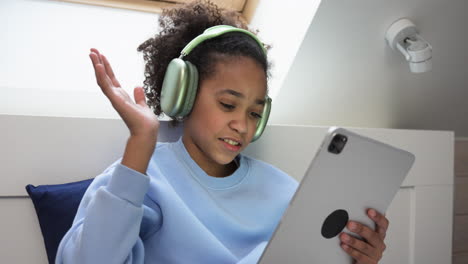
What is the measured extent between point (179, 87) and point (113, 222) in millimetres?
292

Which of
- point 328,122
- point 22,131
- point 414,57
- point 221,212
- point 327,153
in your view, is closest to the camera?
point 327,153

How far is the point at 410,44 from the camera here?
146 centimetres

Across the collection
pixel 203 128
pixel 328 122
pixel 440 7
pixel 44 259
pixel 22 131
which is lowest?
pixel 44 259

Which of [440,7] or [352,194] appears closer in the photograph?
[352,194]

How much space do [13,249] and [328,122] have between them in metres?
1.19

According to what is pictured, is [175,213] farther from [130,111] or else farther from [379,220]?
[379,220]

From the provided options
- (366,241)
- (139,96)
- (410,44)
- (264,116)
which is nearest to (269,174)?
(264,116)

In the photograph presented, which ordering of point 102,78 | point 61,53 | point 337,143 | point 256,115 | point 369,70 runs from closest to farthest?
1. point 337,143
2. point 102,78
3. point 256,115
4. point 61,53
5. point 369,70

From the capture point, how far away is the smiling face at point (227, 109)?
0.85 metres

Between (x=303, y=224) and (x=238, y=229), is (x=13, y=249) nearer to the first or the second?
(x=238, y=229)

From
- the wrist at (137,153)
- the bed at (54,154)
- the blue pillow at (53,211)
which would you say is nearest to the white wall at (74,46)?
the bed at (54,154)

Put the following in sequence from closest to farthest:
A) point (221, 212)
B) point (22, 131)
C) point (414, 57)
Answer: point (221, 212) → point (22, 131) → point (414, 57)

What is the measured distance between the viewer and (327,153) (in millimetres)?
583

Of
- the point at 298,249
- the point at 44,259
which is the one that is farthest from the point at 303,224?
the point at 44,259
